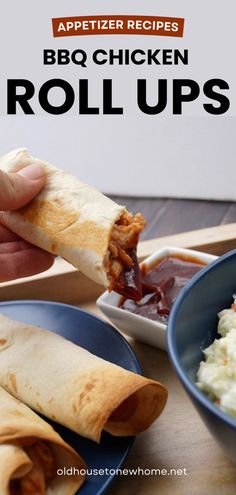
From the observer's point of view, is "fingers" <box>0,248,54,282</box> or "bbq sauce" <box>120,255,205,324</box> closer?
"bbq sauce" <box>120,255,205,324</box>

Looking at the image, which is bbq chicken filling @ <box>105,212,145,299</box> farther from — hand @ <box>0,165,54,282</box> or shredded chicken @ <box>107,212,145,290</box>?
hand @ <box>0,165,54,282</box>

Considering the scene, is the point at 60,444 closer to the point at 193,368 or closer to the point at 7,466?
the point at 7,466

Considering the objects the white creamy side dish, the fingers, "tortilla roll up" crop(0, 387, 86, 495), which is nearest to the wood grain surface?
"tortilla roll up" crop(0, 387, 86, 495)

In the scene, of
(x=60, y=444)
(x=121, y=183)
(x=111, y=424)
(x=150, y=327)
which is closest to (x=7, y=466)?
(x=60, y=444)

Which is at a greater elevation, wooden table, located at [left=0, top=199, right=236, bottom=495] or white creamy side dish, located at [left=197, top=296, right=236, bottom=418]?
white creamy side dish, located at [left=197, top=296, right=236, bottom=418]

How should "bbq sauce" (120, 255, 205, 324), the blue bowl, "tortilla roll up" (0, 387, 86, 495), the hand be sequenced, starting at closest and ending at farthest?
the blue bowl → "tortilla roll up" (0, 387, 86, 495) → "bbq sauce" (120, 255, 205, 324) → the hand

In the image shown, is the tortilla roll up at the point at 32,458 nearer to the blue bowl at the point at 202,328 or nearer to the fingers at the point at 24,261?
the blue bowl at the point at 202,328

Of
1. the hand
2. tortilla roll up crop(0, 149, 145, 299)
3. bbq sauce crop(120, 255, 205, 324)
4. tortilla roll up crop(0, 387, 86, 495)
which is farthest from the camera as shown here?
the hand

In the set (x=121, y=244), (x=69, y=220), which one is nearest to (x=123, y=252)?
(x=121, y=244)

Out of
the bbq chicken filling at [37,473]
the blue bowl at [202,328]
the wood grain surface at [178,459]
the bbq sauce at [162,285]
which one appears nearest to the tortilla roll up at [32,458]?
the bbq chicken filling at [37,473]
